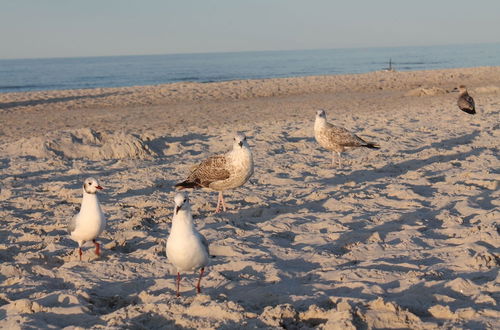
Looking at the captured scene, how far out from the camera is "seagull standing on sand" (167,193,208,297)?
203 inches

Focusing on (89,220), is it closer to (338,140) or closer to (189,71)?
(338,140)

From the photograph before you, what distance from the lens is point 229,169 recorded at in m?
8.21

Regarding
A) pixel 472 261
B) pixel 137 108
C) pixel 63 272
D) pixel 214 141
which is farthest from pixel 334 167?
pixel 137 108

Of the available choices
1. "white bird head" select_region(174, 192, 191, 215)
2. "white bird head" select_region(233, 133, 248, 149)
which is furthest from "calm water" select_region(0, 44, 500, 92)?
"white bird head" select_region(174, 192, 191, 215)

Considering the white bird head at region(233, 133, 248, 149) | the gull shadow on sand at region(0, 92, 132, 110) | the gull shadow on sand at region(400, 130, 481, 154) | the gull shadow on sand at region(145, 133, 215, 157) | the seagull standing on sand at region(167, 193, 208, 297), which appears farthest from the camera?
the gull shadow on sand at region(0, 92, 132, 110)

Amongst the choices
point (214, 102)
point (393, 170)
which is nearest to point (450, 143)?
point (393, 170)

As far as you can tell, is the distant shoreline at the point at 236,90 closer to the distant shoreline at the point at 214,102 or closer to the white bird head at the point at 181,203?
Answer: the distant shoreline at the point at 214,102

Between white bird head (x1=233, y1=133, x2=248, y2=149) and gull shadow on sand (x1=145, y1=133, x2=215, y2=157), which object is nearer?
white bird head (x1=233, y1=133, x2=248, y2=149)

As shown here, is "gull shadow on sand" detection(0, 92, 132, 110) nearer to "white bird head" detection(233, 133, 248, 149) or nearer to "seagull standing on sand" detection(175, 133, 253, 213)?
"seagull standing on sand" detection(175, 133, 253, 213)

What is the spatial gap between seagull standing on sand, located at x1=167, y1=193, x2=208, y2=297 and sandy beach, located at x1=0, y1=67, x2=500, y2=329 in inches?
10.5

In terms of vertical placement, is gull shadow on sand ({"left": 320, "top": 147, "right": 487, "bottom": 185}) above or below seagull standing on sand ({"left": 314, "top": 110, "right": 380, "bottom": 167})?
below

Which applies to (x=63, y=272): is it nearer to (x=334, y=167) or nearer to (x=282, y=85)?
(x=334, y=167)

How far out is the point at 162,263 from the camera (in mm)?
6047

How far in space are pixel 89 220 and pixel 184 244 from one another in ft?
5.07
